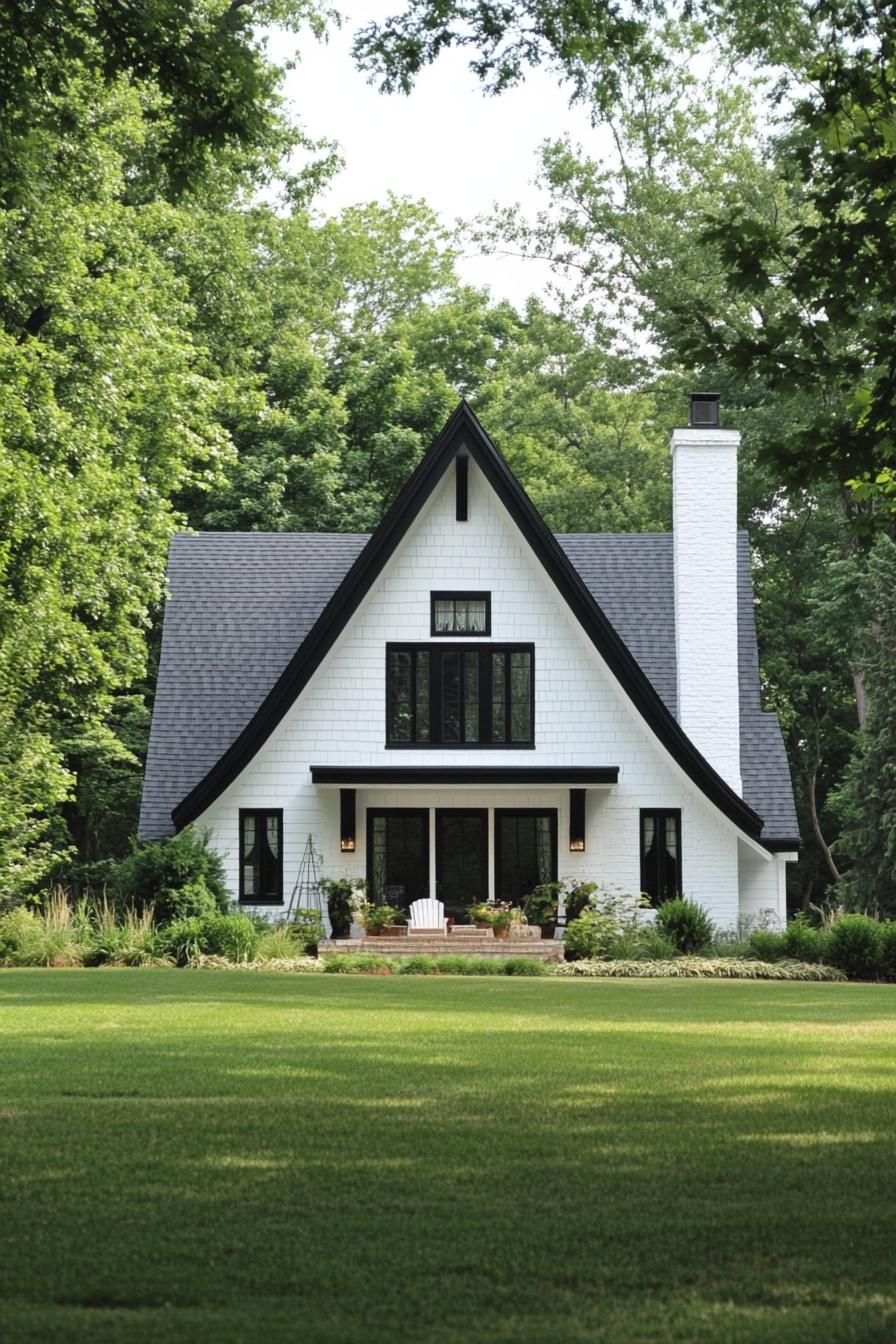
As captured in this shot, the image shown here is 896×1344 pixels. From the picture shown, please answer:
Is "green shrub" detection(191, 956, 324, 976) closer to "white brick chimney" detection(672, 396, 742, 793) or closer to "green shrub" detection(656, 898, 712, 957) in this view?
"green shrub" detection(656, 898, 712, 957)

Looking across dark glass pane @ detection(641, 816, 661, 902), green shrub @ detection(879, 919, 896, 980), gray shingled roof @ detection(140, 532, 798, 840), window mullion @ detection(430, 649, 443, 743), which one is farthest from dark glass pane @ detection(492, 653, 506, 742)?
green shrub @ detection(879, 919, 896, 980)

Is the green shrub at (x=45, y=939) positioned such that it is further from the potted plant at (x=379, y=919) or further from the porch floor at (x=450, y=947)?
the potted plant at (x=379, y=919)

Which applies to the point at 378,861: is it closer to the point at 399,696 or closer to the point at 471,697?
the point at 399,696

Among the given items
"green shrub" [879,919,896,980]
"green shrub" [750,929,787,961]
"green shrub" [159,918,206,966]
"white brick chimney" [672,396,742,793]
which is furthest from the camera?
"white brick chimney" [672,396,742,793]

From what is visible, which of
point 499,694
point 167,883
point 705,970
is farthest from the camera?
point 499,694

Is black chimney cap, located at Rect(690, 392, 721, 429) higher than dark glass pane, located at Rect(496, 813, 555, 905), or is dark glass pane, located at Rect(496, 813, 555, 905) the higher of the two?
black chimney cap, located at Rect(690, 392, 721, 429)

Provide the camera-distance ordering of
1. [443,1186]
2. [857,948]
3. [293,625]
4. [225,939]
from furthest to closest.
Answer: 1. [293,625]
2. [225,939]
3. [857,948]
4. [443,1186]

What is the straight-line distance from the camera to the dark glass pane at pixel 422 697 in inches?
1131

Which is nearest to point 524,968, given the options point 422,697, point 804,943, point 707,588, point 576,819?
point 804,943

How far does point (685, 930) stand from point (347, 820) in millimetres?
5819

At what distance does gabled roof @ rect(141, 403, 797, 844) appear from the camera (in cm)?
2788

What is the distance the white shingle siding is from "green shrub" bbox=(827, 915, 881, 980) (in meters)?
5.24

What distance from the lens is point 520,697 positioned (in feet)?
94.5

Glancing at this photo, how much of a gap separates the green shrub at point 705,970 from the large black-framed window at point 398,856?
5.05 meters
